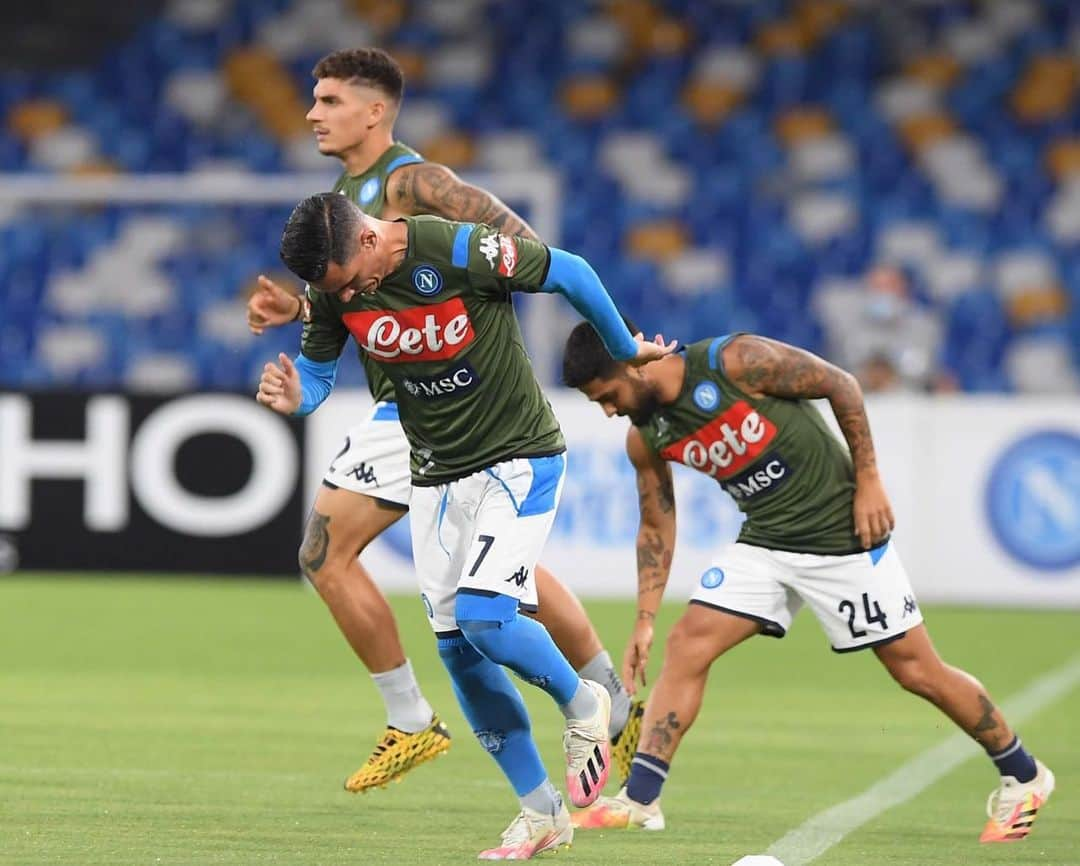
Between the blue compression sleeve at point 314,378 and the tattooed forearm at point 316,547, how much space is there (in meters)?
1.17

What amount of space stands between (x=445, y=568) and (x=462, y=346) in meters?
0.66

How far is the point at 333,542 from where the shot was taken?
7191 millimetres

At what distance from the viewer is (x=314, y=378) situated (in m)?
6.04

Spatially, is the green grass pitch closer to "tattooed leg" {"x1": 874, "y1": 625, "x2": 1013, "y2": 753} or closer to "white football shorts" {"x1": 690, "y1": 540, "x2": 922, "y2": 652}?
"tattooed leg" {"x1": 874, "y1": 625, "x2": 1013, "y2": 753}

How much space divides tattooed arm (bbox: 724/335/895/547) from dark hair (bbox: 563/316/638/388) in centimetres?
52

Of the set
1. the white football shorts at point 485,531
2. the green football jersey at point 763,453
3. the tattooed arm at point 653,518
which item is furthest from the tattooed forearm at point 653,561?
the white football shorts at point 485,531

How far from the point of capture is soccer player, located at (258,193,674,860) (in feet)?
18.5

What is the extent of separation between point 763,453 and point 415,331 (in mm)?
1485

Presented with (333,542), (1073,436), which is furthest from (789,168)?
(333,542)

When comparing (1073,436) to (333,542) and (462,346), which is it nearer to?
(333,542)

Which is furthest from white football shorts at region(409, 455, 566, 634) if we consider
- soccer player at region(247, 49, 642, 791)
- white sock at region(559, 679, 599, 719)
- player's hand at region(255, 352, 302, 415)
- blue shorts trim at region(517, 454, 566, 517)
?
soccer player at region(247, 49, 642, 791)

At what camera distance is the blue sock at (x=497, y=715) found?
231 inches

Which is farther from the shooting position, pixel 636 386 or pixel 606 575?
pixel 606 575

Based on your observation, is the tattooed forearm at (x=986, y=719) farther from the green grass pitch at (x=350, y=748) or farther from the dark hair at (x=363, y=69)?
the dark hair at (x=363, y=69)
